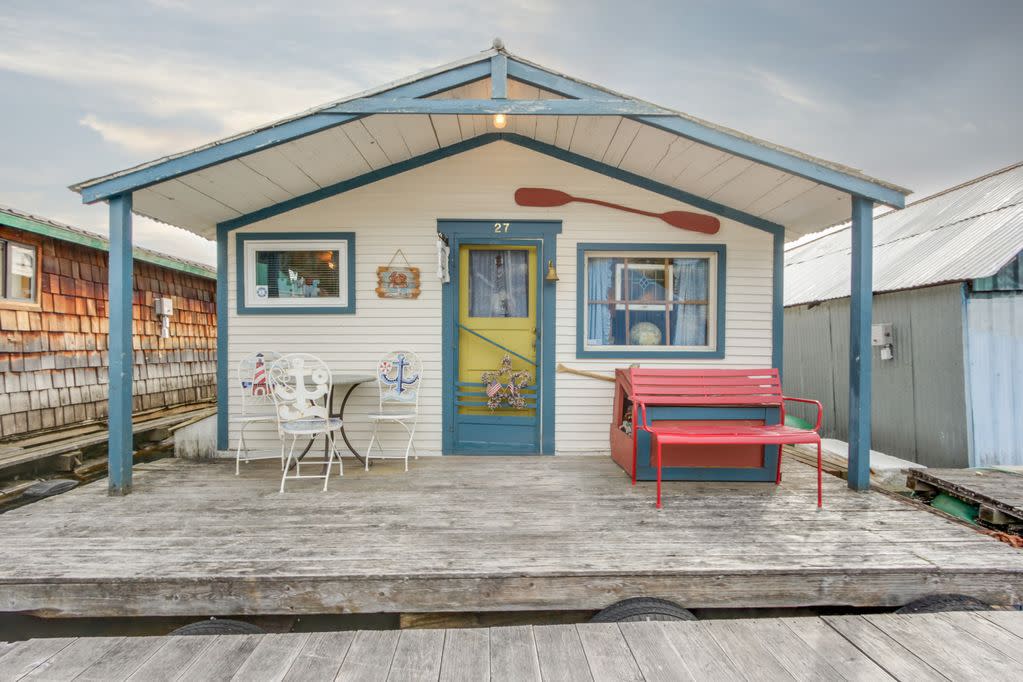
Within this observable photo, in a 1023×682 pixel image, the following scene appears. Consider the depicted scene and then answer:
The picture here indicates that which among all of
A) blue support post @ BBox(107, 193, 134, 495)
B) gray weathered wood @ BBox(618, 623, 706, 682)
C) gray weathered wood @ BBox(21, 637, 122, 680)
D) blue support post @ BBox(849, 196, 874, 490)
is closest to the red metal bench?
blue support post @ BBox(849, 196, 874, 490)

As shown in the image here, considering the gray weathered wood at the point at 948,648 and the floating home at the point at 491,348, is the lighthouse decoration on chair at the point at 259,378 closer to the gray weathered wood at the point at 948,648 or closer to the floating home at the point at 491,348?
the floating home at the point at 491,348

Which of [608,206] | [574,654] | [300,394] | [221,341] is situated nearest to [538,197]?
[608,206]

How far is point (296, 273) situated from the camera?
4727mm

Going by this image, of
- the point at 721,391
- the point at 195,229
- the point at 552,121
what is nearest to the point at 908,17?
the point at 552,121

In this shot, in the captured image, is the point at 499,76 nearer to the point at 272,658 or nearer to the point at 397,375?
the point at 397,375

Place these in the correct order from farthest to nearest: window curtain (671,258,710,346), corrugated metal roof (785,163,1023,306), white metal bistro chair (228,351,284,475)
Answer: corrugated metal roof (785,163,1023,306), window curtain (671,258,710,346), white metal bistro chair (228,351,284,475)

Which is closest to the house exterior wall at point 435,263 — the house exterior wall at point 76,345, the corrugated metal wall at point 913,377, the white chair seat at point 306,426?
the white chair seat at point 306,426

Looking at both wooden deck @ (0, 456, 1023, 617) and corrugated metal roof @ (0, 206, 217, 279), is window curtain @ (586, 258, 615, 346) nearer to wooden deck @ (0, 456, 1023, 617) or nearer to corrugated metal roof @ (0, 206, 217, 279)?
wooden deck @ (0, 456, 1023, 617)

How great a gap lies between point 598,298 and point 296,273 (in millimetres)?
2843

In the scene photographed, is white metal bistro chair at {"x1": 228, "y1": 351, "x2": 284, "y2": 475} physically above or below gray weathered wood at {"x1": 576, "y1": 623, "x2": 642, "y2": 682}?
above

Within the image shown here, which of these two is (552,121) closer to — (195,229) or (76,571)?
(195,229)

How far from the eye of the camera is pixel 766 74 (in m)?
8.80

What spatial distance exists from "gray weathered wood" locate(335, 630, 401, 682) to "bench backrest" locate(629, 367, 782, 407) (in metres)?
2.37

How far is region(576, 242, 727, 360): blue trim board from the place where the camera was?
471 cm
